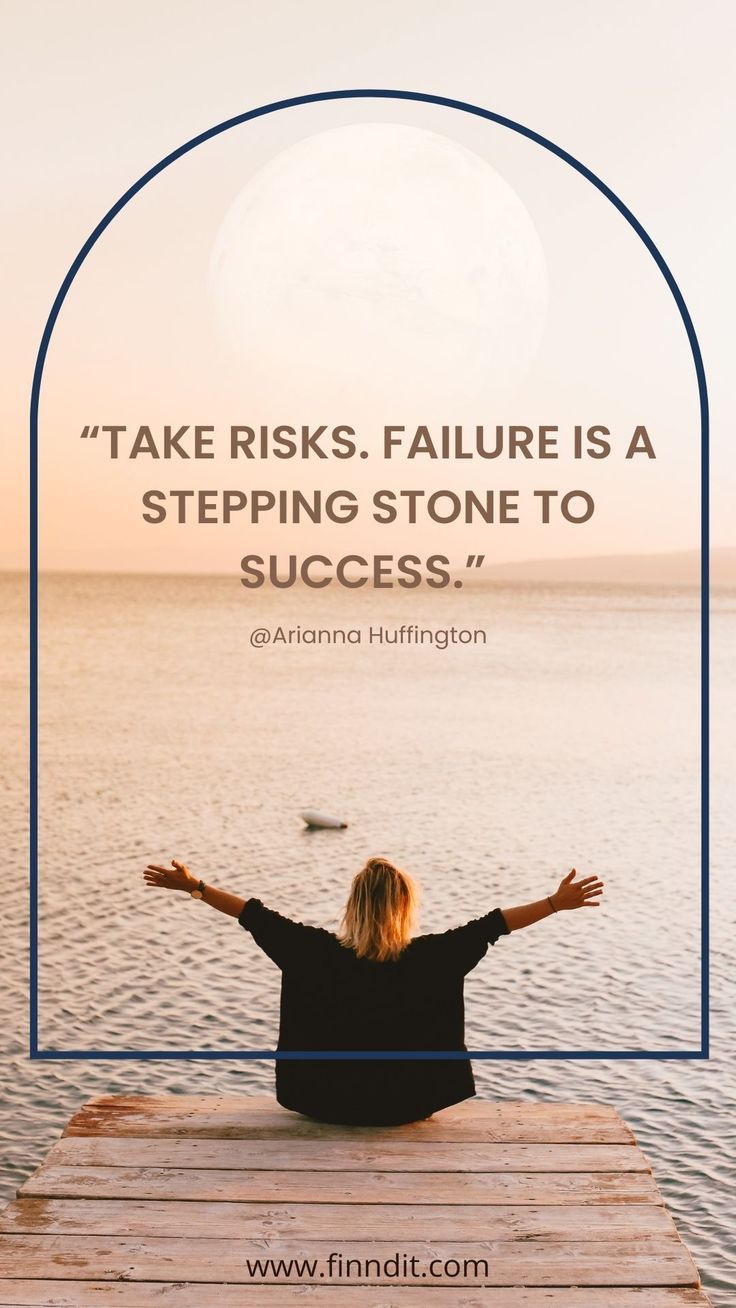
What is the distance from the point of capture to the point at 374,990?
19.1ft

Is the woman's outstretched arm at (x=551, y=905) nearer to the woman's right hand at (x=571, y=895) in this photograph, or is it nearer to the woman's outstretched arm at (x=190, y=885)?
the woman's right hand at (x=571, y=895)

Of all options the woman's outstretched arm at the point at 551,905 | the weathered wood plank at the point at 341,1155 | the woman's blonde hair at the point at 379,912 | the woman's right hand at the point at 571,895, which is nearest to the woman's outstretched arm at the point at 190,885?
the woman's blonde hair at the point at 379,912

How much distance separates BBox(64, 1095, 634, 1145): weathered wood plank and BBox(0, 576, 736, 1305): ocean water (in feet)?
7.71

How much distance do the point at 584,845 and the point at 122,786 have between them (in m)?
10.5

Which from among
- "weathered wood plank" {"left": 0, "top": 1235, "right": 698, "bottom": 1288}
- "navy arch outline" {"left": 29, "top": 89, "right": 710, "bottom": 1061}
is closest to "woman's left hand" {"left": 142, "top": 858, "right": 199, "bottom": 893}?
"navy arch outline" {"left": 29, "top": 89, "right": 710, "bottom": 1061}

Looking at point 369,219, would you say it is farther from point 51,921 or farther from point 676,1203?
point 676,1203

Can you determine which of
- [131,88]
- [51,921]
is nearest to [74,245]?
[131,88]

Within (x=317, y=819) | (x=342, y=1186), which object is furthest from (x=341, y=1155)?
(x=317, y=819)

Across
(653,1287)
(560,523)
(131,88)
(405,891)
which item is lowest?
(653,1287)

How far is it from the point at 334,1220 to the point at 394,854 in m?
16.8

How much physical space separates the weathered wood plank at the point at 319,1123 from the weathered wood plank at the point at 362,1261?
3.01ft

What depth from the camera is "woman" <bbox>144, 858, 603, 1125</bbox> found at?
5.65 metres

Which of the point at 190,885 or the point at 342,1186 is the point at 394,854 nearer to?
the point at 190,885

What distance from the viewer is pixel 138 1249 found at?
4895mm
